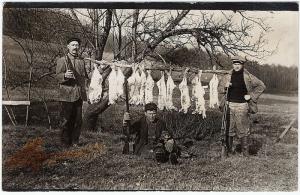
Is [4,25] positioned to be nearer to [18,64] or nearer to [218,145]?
[18,64]

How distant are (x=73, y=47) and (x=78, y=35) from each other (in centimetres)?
19

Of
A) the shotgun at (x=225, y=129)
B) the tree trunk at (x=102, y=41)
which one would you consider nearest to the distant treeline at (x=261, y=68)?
the shotgun at (x=225, y=129)

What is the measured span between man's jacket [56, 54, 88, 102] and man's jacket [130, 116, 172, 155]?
2.68ft

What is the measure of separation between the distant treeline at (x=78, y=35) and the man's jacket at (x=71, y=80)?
33 centimetres

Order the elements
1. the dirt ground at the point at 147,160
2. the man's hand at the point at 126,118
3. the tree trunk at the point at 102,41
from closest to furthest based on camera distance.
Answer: the dirt ground at the point at 147,160 < the man's hand at the point at 126,118 < the tree trunk at the point at 102,41

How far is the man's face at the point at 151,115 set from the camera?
256 inches

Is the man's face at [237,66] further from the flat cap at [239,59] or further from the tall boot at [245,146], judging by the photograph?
the tall boot at [245,146]

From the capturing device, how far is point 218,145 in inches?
257

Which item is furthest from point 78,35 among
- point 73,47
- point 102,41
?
point 102,41

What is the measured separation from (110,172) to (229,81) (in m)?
1.99

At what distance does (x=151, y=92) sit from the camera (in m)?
6.45

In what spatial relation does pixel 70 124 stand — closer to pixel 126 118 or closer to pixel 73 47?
pixel 126 118

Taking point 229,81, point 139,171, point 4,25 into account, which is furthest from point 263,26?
point 4,25

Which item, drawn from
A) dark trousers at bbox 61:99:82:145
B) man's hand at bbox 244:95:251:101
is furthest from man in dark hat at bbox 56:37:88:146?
man's hand at bbox 244:95:251:101
